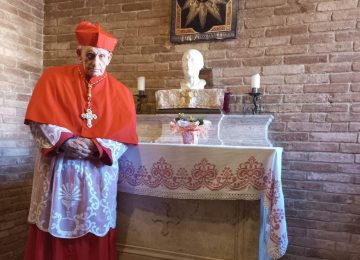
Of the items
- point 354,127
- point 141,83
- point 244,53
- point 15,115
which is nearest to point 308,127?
point 354,127

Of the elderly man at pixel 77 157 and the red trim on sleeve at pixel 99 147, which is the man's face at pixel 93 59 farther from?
the red trim on sleeve at pixel 99 147

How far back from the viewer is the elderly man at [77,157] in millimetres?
2039

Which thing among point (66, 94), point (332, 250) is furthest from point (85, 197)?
point (332, 250)

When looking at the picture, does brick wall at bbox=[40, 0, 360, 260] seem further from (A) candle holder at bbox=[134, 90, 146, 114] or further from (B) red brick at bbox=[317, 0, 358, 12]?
(A) candle holder at bbox=[134, 90, 146, 114]

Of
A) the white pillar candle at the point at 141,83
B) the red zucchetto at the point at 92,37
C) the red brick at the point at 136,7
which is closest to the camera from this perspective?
the red zucchetto at the point at 92,37

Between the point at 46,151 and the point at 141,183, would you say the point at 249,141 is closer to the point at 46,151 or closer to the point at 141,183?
the point at 141,183

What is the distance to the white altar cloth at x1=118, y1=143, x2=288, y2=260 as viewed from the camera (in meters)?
2.02

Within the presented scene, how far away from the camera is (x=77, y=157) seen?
2076 millimetres

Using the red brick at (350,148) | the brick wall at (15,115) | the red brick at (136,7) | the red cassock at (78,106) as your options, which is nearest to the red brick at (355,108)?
the red brick at (350,148)

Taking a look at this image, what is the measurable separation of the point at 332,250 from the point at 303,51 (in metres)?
1.55

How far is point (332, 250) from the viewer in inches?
104

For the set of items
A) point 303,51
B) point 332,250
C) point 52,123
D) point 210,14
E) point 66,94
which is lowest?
point 332,250

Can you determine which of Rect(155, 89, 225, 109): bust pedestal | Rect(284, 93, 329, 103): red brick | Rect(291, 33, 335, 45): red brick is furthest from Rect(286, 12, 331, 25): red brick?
Rect(155, 89, 225, 109): bust pedestal

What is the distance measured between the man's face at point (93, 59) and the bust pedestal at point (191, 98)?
778 mm
